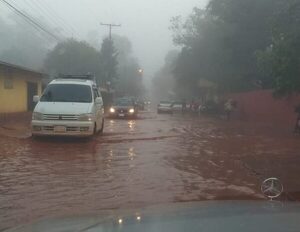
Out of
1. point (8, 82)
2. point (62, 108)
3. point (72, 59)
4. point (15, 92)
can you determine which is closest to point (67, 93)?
point (62, 108)

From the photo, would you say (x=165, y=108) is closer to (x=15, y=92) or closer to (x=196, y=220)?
(x=15, y=92)

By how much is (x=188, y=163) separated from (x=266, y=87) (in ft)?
104

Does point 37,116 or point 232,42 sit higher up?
point 232,42

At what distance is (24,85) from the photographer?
1264 inches

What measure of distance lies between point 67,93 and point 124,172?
790 centimetres

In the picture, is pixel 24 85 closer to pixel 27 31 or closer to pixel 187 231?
pixel 187 231

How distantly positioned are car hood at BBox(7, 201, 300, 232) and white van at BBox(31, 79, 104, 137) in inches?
583

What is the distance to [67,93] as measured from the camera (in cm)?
1970

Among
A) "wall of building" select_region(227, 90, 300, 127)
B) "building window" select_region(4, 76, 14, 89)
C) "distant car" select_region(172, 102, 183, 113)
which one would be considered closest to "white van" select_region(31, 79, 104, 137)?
"building window" select_region(4, 76, 14, 89)

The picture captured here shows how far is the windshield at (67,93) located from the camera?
19484 mm

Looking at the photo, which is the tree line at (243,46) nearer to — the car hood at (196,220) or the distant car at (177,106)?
the distant car at (177,106)

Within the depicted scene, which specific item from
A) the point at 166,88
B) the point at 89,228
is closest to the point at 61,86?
the point at 89,228

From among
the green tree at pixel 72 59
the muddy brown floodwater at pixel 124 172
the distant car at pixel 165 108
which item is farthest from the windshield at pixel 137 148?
the green tree at pixel 72 59

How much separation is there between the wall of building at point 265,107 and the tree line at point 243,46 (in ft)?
3.98
